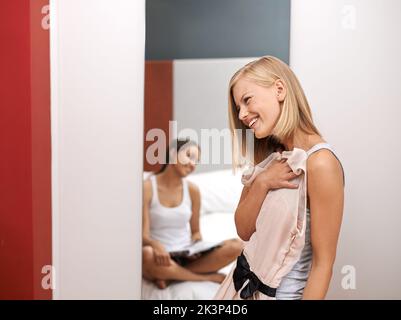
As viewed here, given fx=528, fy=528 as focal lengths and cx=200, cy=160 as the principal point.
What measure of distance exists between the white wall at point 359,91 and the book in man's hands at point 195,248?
482 millimetres

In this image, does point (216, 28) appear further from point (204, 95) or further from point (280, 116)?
point (280, 116)

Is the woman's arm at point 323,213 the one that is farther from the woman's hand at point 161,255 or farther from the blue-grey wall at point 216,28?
the woman's hand at point 161,255

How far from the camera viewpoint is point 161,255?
2.11 m

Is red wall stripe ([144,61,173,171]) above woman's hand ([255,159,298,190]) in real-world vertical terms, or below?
above

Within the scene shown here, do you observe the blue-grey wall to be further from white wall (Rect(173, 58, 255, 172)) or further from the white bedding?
the white bedding

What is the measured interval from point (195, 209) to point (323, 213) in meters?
0.50

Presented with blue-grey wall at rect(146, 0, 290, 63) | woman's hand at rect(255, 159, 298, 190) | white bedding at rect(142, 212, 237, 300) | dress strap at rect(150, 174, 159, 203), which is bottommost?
white bedding at rect(142, 212, 237, 300)

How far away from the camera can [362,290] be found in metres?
2.04

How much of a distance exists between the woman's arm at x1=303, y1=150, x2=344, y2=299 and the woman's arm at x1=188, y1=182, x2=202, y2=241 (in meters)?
0.45

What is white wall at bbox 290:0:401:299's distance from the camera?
197 centimetres

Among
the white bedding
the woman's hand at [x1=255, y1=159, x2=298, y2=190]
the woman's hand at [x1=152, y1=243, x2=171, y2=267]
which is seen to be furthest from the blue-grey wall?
the woman's hand at [x1=152, y1=243, x2=171, y2=267]

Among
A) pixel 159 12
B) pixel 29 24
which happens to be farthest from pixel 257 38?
pixel 29 24

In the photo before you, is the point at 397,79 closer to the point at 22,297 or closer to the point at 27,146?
the point at 27,146
